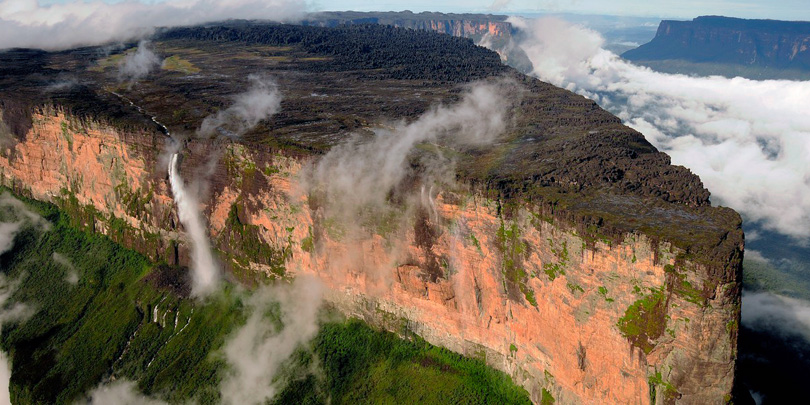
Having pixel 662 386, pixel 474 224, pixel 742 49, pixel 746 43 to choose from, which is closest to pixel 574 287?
pixel 662 386

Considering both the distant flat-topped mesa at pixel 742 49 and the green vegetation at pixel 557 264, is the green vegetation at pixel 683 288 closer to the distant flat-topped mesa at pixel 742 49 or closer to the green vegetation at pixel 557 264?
the green vegetation at pixel 557 264

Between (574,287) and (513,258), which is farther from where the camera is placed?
(513,258)

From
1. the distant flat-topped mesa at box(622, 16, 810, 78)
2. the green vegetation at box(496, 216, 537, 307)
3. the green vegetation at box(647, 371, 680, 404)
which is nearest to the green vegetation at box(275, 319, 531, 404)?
the green vegetation at box(496, 216, 537, 307)

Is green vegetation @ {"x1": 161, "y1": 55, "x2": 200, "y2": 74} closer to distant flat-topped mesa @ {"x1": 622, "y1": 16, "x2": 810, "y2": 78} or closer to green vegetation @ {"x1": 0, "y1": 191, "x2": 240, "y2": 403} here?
green vegetation @ {"x1": 0, "y1": 191, "x2": 240, "y2": 403}

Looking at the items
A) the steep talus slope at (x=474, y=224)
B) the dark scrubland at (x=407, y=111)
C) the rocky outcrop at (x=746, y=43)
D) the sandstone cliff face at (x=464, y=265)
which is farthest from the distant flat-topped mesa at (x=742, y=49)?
the sandstone cliff face at (x=464, y=265)

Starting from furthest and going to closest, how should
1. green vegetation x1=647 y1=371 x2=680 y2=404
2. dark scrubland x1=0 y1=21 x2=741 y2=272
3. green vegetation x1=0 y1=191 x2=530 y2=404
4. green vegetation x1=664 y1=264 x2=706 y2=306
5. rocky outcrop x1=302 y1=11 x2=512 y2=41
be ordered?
1. rocky outcrop x1=302 y1=11 x2=512 y2=41
2. green vegetation x1=0 y1=191 x2=530 y2=404
3. dark scrubland x1=0 y1=21 x2=741 y2=272
4. green vegetation x1=647 y1=371 x2=680 y2=404
5. green vegetation x1=664 y1=264 x2=706 y2=306

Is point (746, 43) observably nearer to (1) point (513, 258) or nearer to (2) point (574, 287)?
(1) point (513, 258)
